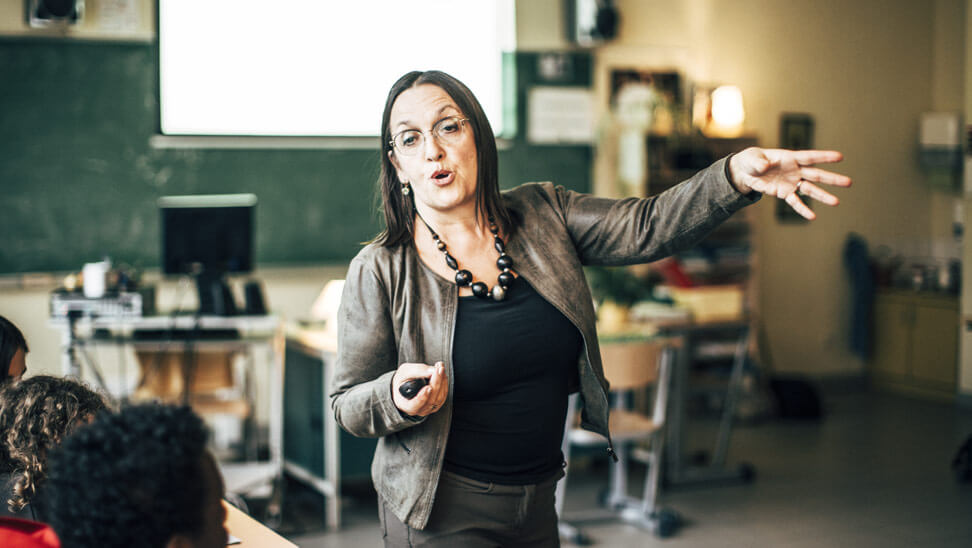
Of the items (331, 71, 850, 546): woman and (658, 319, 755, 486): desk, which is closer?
(331, 71, 850, 546): woman

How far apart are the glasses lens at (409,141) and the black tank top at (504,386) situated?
294 millimetres

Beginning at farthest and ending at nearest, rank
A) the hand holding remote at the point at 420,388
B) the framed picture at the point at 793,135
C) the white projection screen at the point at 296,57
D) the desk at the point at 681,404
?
the framed picture at the point at 793,135 → the white projection screen at the point at 296,57 → the desk at the point at 681,404 → the hand holding remote at the point at 420,388

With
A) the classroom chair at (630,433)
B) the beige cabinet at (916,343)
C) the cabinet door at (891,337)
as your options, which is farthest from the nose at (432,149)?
the cabinet door at (891,337)

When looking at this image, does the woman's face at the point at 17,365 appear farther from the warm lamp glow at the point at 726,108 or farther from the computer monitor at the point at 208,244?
the warm lamp glow at the point at 726,108

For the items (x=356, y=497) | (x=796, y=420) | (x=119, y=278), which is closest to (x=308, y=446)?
(x=356, y=497)

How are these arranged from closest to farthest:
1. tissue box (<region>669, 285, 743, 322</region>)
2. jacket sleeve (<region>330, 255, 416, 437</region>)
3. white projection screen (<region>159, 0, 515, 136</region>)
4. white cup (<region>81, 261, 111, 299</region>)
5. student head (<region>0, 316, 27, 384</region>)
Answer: jacket sleeve (<region>330, 255, 416, 437</region>) → student head (<region>0, 316, 27, 384</region>) → white cup (<region>81, 261, 111, 299</region>) → white projection screen (<region>159, 0, 515, 136</region>) → tissue box (<region>669, 285, 743, 322</region>)

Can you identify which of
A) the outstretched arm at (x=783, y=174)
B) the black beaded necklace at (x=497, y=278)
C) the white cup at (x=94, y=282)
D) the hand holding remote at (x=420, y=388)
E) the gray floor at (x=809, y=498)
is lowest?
the gray floor at (x=809, y=498)

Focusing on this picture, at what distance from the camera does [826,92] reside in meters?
7.32

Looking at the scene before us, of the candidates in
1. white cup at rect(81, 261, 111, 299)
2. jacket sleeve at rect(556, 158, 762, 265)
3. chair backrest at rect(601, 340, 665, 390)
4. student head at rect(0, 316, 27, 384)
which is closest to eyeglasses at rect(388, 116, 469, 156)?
jacket sleeve at rect(556, 158, 762, 265)

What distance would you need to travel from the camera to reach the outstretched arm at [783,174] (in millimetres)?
1566

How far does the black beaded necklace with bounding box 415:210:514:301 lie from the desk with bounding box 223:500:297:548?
56 cm

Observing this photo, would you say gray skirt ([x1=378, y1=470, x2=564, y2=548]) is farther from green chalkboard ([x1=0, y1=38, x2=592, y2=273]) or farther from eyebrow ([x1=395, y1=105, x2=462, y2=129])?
green chalkboard ([x1=0, y1=38, x2=592, y2=273])

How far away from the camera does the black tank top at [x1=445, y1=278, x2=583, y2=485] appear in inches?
64.1

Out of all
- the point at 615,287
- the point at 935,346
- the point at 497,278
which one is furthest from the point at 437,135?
the point at 935,346
